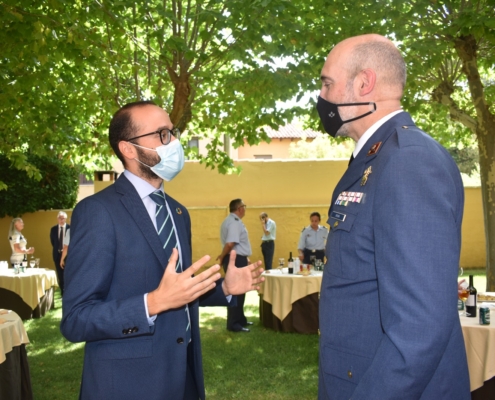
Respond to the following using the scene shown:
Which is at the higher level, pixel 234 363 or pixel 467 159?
pixel 467 159

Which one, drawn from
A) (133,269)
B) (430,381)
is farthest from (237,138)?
(430,381)

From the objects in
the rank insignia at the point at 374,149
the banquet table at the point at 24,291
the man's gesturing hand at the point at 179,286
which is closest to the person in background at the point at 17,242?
the banquet table at the point at 24,291

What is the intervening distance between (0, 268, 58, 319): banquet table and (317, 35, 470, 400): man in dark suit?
1113cm

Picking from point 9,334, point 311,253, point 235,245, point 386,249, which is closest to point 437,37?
point 235,245

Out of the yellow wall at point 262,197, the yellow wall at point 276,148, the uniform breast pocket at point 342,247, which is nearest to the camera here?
the uniform breast pocket at point 342,247

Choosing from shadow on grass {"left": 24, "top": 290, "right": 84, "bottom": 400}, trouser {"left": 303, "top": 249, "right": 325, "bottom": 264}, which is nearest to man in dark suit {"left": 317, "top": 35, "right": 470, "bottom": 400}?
shadow on grass {"left": 24, "top": 290, "right": 84, "bottom": 400}

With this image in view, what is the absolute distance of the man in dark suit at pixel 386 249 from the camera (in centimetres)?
175

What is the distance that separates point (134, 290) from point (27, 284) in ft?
34.5

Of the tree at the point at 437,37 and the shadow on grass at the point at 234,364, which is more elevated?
the tree at the point at 437,37

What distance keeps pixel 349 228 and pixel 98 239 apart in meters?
1.13

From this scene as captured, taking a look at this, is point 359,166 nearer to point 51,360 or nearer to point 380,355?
point 380,355

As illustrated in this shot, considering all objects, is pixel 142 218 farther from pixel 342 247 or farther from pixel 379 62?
pixel 379 62

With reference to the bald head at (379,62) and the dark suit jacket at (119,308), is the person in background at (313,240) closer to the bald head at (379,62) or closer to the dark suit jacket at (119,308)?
the dark suit jacket at (119,308)

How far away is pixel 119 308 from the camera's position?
2.46 m
